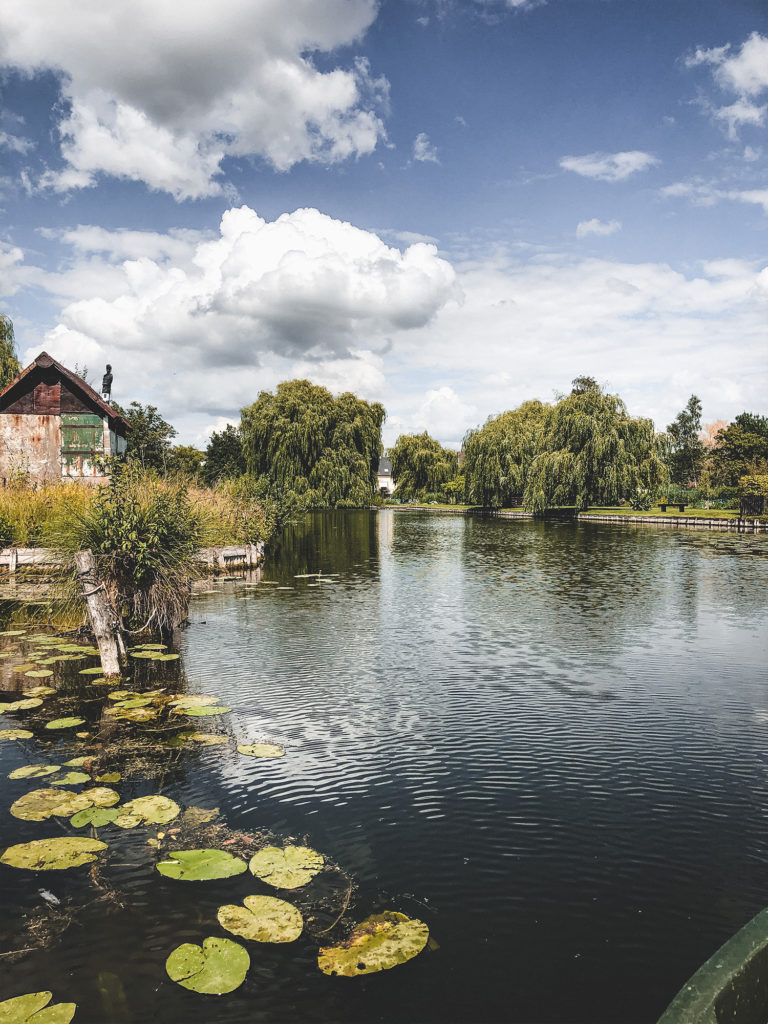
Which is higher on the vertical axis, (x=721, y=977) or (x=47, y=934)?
(x=721, y=977)

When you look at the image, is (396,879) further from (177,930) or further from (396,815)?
(177,930)

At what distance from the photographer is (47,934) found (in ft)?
11.5

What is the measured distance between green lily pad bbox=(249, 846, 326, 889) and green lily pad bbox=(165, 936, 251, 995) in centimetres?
55

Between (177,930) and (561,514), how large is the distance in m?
42.7

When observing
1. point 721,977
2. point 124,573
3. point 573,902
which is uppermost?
point 124,573

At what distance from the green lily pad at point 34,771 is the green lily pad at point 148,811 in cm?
97

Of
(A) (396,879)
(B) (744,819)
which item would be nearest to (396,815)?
(A) (396,879)

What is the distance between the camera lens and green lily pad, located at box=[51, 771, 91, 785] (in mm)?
5113

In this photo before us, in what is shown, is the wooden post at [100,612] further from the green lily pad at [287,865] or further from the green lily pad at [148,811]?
the green lily pad at [287,865]

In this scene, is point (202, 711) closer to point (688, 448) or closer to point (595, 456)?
point (595, 456)

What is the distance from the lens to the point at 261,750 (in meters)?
5.85

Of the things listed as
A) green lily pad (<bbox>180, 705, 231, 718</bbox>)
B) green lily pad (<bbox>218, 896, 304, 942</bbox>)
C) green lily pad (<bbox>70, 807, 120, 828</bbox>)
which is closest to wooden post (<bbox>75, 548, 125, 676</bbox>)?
green lily pad (<bbox>180, 705, 231, 718</bbox>)

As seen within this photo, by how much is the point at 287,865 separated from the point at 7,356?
102 ft

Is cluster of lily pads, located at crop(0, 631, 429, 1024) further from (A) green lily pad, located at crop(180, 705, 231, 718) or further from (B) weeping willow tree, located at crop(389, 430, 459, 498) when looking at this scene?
(B) weeping willow tree, located at crop(389, 430, 459, 498)
